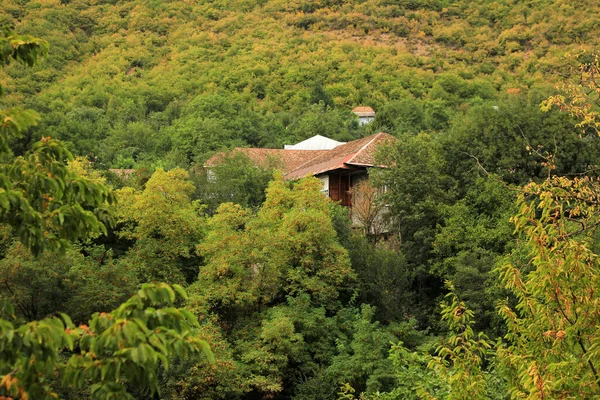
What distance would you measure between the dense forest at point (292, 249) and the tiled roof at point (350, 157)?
4.95ft

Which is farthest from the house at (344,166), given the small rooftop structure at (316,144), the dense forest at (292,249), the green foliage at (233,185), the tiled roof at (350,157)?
the small rooftop structure at (316,144)

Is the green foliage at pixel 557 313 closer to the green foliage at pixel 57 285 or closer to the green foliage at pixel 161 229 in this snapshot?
the green foliage at pixel 57 285

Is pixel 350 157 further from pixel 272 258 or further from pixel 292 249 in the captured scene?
pixel 272 258

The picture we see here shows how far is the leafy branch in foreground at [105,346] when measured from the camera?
4.05 meters

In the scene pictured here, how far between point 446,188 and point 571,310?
19627 millimetres

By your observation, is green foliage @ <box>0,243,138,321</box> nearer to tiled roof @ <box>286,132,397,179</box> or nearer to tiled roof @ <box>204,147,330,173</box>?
tiled roof @ <box>286,132,397,179</box>

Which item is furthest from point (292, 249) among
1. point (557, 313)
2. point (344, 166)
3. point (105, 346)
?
point (105, 346)

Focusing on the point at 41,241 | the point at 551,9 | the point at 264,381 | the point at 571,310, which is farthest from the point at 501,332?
the point at 551,9

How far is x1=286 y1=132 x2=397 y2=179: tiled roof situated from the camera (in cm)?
2708

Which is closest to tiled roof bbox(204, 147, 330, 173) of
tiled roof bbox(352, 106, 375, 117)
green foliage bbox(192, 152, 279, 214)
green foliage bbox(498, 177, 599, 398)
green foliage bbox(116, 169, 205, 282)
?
green foliage bbox(192, 152, 279, 214)

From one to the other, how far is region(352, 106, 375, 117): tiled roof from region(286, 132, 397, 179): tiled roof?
35432 millimetres

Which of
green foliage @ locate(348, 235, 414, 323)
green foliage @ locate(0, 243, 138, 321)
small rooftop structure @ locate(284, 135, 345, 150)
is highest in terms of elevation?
small rooftop structure @ locate(284, 135, 345, 150)

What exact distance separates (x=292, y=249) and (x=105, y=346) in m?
17.5

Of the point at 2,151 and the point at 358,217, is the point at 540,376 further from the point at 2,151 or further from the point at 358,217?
the point at 358,217
